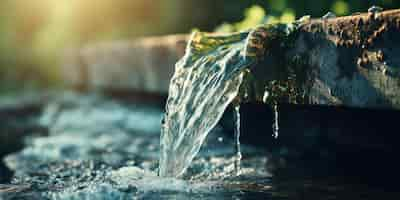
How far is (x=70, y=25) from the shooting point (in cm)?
1226

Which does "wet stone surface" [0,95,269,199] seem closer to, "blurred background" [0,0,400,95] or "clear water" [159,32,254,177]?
"clear water" [159,32,254,177]

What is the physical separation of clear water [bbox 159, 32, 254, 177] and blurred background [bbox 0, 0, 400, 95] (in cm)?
363

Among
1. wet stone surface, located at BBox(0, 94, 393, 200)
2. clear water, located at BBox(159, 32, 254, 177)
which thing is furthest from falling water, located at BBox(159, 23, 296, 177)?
wet stone surface, located at BBox(0, 94, 393, 200)

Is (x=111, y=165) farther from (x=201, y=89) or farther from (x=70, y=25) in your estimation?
(x=70, y=25)

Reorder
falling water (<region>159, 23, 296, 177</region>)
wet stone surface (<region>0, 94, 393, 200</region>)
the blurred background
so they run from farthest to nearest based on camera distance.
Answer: the blurred background → falling water (<region>159, 23, 296, 177</region>) → wet stone surface (<region>0, 94, 393, 200</region>)

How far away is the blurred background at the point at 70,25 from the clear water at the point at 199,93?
3630mm

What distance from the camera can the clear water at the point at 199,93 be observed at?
9.07 feet

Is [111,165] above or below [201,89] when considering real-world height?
below

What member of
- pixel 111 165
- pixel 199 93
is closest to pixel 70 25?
pixel 111 165

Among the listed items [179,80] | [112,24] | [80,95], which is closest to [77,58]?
[80,95]

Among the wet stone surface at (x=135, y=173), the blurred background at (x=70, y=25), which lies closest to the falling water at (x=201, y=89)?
the wet stone surface at (x=135, y=173)

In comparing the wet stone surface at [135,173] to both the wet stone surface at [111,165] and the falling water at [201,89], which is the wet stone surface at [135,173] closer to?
the wet stone surface at [111,165]

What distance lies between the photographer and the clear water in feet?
9.07

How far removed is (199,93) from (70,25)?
9833mm
